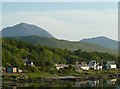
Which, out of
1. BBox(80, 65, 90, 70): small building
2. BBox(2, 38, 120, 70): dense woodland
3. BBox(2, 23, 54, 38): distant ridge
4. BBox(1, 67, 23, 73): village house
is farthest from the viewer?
BBox(2, 23, 54, 38): distant ridge

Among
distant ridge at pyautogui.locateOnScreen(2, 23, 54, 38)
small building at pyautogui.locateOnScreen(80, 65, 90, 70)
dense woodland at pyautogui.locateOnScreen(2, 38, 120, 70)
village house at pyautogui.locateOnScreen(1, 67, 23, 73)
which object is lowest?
small building at pyautogui.locateOnScreen(80, 65, 90, 70)

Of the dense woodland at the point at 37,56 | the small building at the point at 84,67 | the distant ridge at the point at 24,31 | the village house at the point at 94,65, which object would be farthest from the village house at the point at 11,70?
the distant ridge at the point at 24,31

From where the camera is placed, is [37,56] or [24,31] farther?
[24,31]

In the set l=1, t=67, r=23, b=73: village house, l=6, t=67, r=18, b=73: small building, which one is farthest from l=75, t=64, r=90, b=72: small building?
l=6, t=67, r=18, b=73: small building

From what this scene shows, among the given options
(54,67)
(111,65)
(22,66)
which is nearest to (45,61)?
(54,67)

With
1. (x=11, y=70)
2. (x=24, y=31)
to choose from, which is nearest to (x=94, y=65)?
(x=11, y=70)

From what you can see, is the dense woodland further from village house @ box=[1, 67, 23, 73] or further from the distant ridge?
the distant ridge

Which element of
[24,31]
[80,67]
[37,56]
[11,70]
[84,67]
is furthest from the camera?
[24,31]

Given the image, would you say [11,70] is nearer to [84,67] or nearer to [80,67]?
[80,67]

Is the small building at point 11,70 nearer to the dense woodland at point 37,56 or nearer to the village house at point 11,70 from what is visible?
the village house at point 11,70

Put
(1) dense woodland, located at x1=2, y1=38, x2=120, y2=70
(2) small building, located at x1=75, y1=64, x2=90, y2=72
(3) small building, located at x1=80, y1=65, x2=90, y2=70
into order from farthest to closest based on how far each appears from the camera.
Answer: (3) small building, located at x1=80, y1=65, x2=90, y2=70, (2) small building, located at x1=75, y1=64, x2=90, y2=72, (1) dense woodland, located at x1=2, y1=38, x2=120, y2=70
